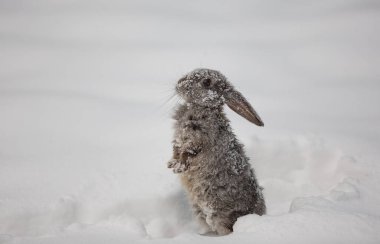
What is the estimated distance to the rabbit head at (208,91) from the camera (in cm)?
346

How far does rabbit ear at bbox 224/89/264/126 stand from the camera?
10.9ft

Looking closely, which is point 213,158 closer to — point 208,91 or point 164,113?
point 208,91

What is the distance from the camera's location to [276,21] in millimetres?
8211

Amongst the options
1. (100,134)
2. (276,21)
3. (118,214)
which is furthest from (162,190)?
(276,21)

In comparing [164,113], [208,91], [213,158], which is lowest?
[213,158]

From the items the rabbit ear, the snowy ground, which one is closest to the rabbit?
the rabbit ear

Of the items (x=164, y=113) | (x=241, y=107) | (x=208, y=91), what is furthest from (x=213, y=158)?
(x=164, y=113)

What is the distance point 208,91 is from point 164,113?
2.11 metres

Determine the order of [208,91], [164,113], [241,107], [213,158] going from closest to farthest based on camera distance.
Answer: [213,158], [241,107], [208,91], [164,113]

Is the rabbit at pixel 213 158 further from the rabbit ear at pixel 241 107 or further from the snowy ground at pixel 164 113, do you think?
the snowy ground at pixel 164 113

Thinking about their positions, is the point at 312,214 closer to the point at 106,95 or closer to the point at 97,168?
the point at 97,168

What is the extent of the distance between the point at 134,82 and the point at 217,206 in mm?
3626

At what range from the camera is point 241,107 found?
11.1 ft

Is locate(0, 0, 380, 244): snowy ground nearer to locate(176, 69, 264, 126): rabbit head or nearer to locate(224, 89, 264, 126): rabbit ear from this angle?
locate(176, 69, 264, 126): rabbit head
